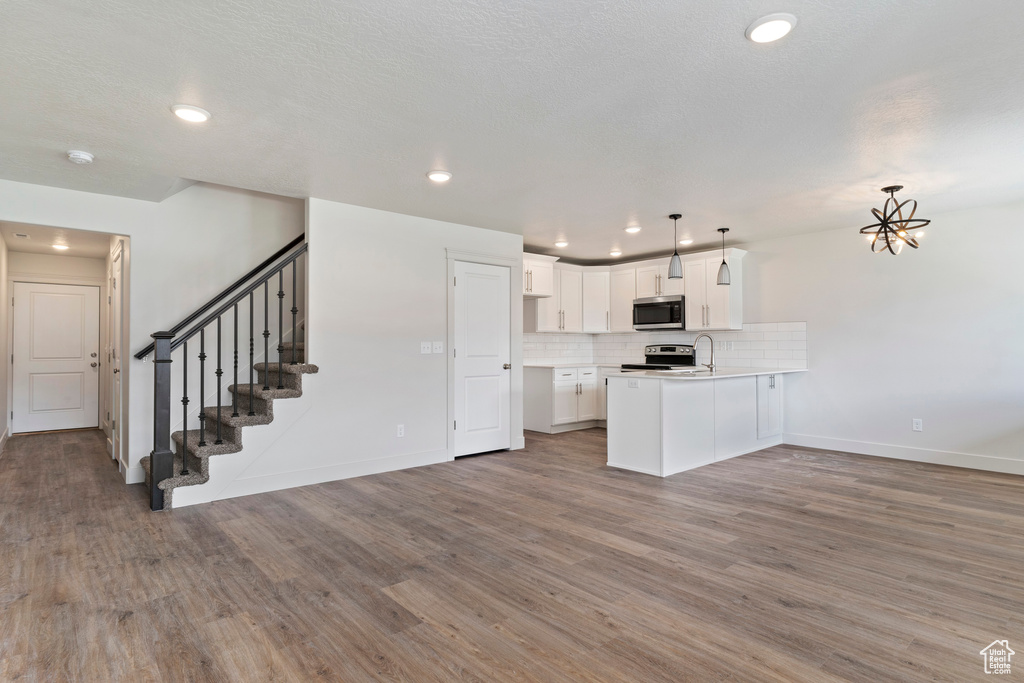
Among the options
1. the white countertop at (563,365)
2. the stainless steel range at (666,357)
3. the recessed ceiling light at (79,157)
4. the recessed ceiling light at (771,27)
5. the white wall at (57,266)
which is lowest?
the white countertop at (563,365)

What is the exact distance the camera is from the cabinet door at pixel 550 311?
7.11 meters

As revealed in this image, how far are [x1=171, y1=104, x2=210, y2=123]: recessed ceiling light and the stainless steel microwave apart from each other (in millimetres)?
5339

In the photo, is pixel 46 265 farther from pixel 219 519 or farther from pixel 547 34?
pixel 547 34

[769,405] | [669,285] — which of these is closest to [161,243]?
[669,285]

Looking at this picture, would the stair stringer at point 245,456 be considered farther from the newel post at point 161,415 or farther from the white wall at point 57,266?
the white wall at point 57,266

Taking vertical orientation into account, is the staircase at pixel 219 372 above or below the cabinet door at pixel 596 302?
below

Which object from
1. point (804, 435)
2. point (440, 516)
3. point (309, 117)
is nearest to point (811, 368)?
point (804, 435)

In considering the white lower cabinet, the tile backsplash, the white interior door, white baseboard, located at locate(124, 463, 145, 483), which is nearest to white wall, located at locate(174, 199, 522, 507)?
white baseboard, located at locate(124, 463, 145, 483)

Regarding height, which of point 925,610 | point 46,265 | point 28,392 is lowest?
point 925,610

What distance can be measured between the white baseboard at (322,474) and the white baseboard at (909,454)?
13.3ft

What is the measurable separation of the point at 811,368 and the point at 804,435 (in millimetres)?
756

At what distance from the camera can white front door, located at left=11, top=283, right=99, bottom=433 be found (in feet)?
22.3

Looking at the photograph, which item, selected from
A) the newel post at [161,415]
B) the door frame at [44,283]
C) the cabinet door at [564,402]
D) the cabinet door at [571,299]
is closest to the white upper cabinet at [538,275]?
the cabinet door at [571,299]

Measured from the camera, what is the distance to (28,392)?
269 inches
